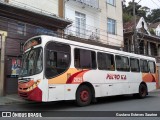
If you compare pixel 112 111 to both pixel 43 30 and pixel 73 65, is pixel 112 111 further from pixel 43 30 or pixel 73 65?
pixel 43 30

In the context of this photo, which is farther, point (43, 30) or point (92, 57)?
point (43, 30)

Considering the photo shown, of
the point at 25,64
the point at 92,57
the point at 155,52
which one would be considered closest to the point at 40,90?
the point at 25,64

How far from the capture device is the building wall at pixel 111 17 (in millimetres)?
26656

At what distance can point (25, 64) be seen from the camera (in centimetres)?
1213

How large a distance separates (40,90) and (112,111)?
323 cm

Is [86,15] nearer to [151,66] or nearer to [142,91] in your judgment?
[151,66]

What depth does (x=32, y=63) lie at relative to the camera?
11.6 m

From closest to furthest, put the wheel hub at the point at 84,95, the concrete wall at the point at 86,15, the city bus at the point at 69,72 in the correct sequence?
the city bus at the point at 69,72 < the wheel hub at the point at 84,95 < the concrete wall at the point at 86,15

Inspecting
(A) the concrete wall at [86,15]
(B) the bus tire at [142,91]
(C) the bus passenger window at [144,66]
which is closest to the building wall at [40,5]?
(A) the concrete wall at [86,15]

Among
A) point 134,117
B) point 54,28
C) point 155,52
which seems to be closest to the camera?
point 134,117

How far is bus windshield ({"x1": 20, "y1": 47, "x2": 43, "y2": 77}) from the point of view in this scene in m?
11.2

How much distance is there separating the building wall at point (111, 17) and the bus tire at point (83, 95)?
13.7 meters

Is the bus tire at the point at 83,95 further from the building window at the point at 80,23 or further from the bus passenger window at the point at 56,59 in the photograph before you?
the building window at the point at 80,23

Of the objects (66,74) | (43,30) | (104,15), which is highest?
(104,15)
